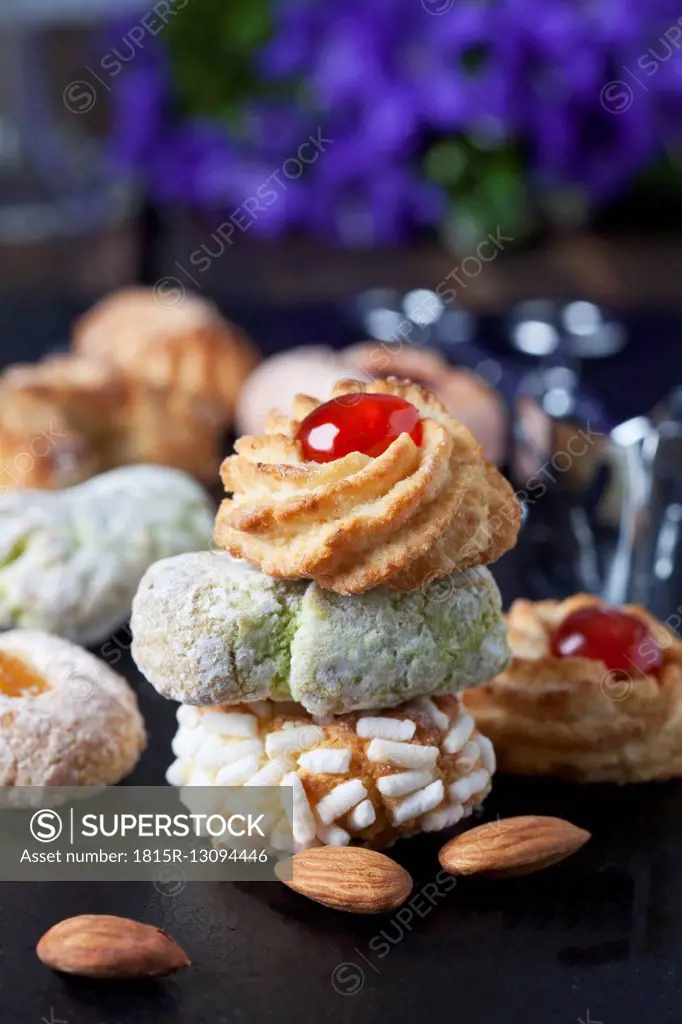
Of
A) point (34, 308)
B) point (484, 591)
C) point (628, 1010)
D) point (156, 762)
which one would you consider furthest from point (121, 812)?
point (34, 308)

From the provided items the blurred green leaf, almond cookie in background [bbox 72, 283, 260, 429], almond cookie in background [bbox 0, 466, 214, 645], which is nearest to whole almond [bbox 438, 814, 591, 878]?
almond cookie in background [bbox 0, 466, 214, 645]

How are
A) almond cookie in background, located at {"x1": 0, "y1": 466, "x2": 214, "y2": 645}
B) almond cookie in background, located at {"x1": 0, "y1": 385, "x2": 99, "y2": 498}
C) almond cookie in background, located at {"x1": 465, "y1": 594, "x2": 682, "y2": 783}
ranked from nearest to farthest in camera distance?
almond cookie in background, located at {"x1": 465, "y1": 594, "x2": 682, "y2": 783} < almond cookie in background, located at {"x1": 0, "y1": 466, "x2": 214, "y2": 645} < almond cookie in background, located at {"x1": 0, "y1": 385, "x2": 99, "y2": 498}

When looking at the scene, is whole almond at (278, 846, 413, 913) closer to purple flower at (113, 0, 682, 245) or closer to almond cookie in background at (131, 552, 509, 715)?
almond cookie in background at (131, 552, 509, 715)

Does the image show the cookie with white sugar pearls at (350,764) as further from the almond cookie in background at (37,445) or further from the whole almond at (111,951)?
the almond cookie in background at (37,445)

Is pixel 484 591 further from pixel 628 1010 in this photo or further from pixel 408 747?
pixel 628 1010

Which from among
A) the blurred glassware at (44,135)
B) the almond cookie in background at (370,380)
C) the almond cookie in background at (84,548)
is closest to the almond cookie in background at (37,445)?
the almond cookie in background at (84,548)

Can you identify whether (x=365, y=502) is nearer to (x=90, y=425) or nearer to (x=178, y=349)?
(x=90, y=425)
